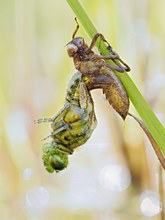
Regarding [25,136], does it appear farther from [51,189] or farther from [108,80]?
[108,80]

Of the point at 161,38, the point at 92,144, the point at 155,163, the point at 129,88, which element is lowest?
the point at 129,88

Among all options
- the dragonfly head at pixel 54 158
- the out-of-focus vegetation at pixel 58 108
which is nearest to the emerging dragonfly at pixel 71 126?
the dragonfly head at pixel 54 158

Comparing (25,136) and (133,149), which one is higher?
(25,136)

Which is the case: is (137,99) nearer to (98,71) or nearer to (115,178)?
(98,71)

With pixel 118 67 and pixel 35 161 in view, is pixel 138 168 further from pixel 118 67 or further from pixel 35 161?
pixel 118 67

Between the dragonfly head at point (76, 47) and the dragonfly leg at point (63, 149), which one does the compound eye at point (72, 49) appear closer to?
the dragonfly head at point (76, 47)

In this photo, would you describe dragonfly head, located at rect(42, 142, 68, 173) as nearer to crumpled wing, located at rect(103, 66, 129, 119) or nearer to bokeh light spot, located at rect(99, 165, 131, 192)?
crumpled wing, located at rect(103, 66, 129, 119)

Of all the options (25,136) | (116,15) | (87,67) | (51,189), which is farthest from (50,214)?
(87,67)

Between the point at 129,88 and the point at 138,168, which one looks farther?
the point at 138,168
